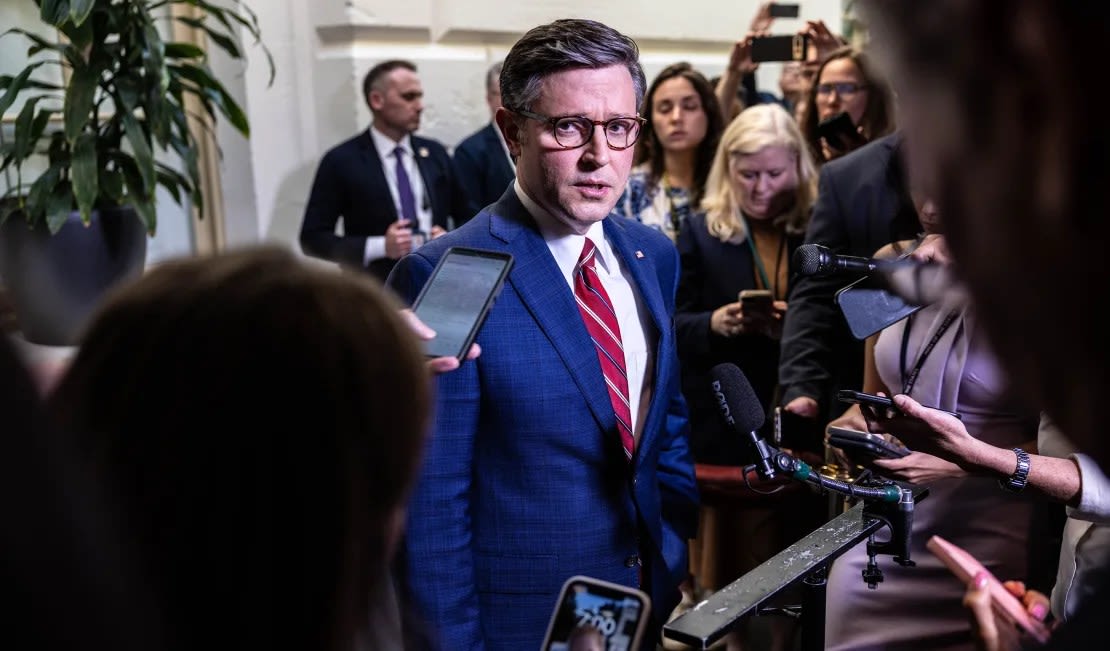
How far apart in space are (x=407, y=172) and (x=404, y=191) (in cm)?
9

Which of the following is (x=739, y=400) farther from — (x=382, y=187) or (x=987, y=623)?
(x=382, y=187)

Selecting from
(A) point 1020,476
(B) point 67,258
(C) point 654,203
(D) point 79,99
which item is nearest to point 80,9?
(D) point 79,99

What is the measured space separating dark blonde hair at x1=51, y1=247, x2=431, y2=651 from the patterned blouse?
2791mm

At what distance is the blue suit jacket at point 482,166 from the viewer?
432 cm

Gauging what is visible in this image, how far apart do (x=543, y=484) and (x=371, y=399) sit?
933mm

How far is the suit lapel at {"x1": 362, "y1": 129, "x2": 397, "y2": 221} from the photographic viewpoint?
4.03 meters

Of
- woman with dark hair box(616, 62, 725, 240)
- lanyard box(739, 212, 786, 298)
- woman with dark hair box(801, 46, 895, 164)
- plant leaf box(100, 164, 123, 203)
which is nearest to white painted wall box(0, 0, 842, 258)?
plant leaf box(100, 164, 123, 203)

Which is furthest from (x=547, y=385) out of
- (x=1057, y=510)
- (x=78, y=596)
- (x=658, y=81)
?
(x=658, y=81)

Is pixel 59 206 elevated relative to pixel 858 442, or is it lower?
elevated

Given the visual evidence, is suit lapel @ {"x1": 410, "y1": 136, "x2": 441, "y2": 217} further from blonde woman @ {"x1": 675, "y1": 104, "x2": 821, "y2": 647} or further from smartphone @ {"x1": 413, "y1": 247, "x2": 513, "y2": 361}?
smartphone @ {"x1": 413, "y1": 247, "x2": 513, "y2": 361}

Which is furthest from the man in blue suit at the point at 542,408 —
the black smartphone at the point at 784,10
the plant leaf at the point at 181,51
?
the black smartphone at the point at 784,10

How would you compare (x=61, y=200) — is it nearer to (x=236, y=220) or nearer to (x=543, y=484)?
(x=236, y=220)

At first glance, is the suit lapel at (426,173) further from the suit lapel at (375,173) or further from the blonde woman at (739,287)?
the blonde woman at (739,287)

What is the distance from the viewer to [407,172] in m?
4.17
